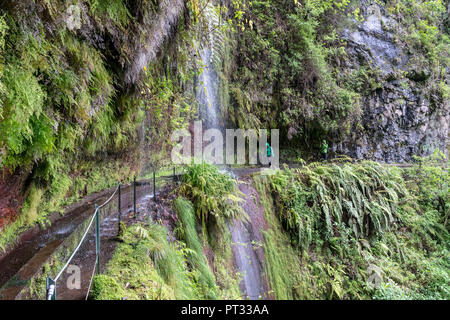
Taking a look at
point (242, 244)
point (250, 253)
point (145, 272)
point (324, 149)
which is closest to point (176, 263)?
point (145, 272)

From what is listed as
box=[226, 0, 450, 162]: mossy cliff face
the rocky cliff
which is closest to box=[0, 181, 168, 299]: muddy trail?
box=[226, 0, 450, 162]: mossy cliff face

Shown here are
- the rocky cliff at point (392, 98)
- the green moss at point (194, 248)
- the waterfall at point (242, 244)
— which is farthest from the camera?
the rocky cliff at point (392, 98)

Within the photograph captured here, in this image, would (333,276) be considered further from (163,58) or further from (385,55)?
(385,55)

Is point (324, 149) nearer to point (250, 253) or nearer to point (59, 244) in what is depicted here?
point (250, 253)

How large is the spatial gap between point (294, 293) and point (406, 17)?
1907cm

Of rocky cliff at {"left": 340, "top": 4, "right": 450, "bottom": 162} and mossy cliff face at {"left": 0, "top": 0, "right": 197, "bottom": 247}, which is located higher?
rocky cliff at {"left": 340, "top": 4, "right": 450, "bottom": 162}

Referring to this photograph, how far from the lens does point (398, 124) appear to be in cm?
1512

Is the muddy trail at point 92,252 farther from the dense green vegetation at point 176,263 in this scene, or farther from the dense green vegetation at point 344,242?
the dense green vegetation at point 344,242

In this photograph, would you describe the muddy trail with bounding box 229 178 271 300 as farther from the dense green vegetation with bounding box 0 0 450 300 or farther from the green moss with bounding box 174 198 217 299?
the green moss with bounding box 174 198 217 299

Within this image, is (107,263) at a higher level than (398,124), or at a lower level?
lower

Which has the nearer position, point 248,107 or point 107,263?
point 107,263

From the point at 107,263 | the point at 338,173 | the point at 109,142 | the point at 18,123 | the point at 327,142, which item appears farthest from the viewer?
the point at 327,142

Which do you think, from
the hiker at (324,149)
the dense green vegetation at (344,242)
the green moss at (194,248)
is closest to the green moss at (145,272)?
the green moss at (194,248)
